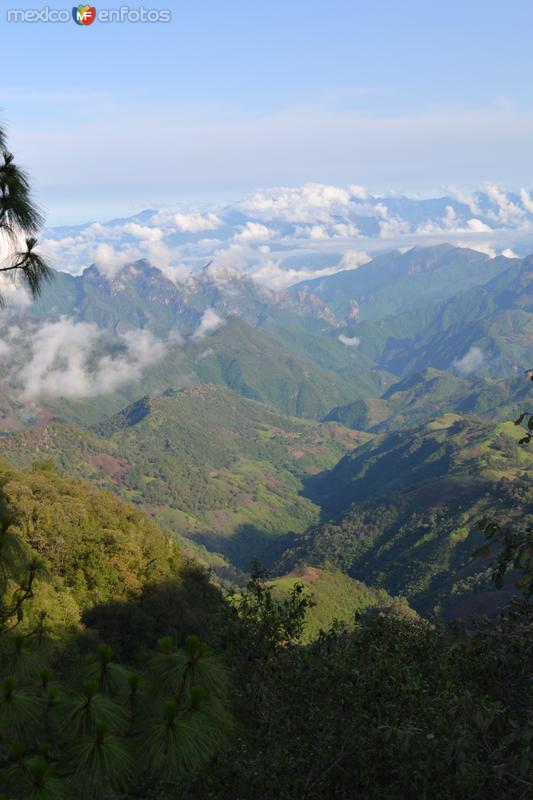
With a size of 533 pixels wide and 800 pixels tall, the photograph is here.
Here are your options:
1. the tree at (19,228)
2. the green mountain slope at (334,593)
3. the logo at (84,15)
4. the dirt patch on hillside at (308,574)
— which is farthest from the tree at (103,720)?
the dirt patch on hillside at (308,574)

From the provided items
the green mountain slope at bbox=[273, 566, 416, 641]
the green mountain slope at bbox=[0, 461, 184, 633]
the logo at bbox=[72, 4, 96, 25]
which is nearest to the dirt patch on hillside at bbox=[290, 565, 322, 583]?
the green mountain slope at bbox=[273, 566, 416, 641]

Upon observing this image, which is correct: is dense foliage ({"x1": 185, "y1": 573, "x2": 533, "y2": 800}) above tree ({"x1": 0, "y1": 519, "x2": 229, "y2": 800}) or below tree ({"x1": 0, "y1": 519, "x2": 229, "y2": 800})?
below

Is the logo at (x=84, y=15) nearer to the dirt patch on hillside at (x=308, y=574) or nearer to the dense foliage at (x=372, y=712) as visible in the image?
the dense foliage at (x=372, y=712)

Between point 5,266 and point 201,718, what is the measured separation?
8.30 metres

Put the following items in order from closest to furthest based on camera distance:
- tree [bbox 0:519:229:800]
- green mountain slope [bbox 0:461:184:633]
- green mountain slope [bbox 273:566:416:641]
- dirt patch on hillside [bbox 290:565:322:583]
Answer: tree [bbox 0:519:229:800] < green mountain slope [bbox 0:461:184:633] < green mountain slope [bbox 273:566:416:641] < dirt patch on hillside [bbox 290:565:322:583]

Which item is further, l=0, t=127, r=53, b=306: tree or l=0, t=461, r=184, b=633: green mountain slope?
l=0, t=461, r=184, b=633: green mountain slope

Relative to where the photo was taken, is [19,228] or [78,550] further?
[78,550]

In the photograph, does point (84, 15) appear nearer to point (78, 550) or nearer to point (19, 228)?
point (19, 228)

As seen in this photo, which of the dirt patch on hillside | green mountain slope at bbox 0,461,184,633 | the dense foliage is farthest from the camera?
the dirt patch on hillside

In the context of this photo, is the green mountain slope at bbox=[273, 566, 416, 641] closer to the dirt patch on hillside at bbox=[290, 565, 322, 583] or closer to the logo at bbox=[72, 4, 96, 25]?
the dirt patch on hillside at bbox=[290, 565, 322, 583]

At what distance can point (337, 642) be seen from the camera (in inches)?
586

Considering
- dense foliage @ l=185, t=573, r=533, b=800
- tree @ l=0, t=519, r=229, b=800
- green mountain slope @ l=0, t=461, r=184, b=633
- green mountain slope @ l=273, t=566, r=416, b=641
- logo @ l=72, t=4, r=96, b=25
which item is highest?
logo @ l=72, t=4, r=96, b=25

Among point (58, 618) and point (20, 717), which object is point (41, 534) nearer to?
point (58, 618)

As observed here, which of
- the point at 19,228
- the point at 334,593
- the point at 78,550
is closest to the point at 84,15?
the point at 19,228
